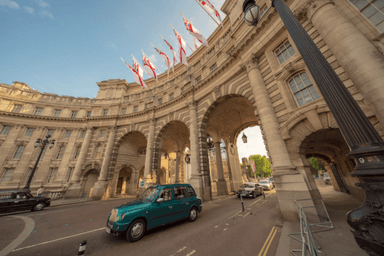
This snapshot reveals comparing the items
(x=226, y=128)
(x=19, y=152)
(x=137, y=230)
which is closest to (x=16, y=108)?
(x=19, y=152)

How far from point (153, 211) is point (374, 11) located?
12.3m

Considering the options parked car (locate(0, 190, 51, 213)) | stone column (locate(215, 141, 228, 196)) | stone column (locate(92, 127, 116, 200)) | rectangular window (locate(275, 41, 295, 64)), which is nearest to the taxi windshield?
parked car (locate(0, 190, 51, 213))

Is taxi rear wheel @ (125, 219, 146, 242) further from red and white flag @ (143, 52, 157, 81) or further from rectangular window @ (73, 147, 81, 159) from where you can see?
rectangular window @ (73, 147, 81, 159)

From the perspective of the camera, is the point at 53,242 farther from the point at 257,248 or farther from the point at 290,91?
the point at 290,91

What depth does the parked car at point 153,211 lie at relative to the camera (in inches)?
184

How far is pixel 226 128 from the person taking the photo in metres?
20.0

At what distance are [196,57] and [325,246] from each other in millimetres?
22252

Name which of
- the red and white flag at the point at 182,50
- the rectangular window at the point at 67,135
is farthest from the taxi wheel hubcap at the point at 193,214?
the rectangular window at the point at 67,135

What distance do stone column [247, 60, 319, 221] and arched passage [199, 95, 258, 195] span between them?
166 inches

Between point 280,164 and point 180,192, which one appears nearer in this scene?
point 180,192

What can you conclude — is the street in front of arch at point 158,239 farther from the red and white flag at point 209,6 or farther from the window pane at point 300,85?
the red and white flag at point 209,6

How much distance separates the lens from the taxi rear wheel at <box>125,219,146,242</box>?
4703mm

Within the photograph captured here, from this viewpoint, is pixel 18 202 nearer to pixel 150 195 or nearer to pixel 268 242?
pixel 150 195

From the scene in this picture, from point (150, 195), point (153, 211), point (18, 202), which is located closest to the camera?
point (153, 211)
